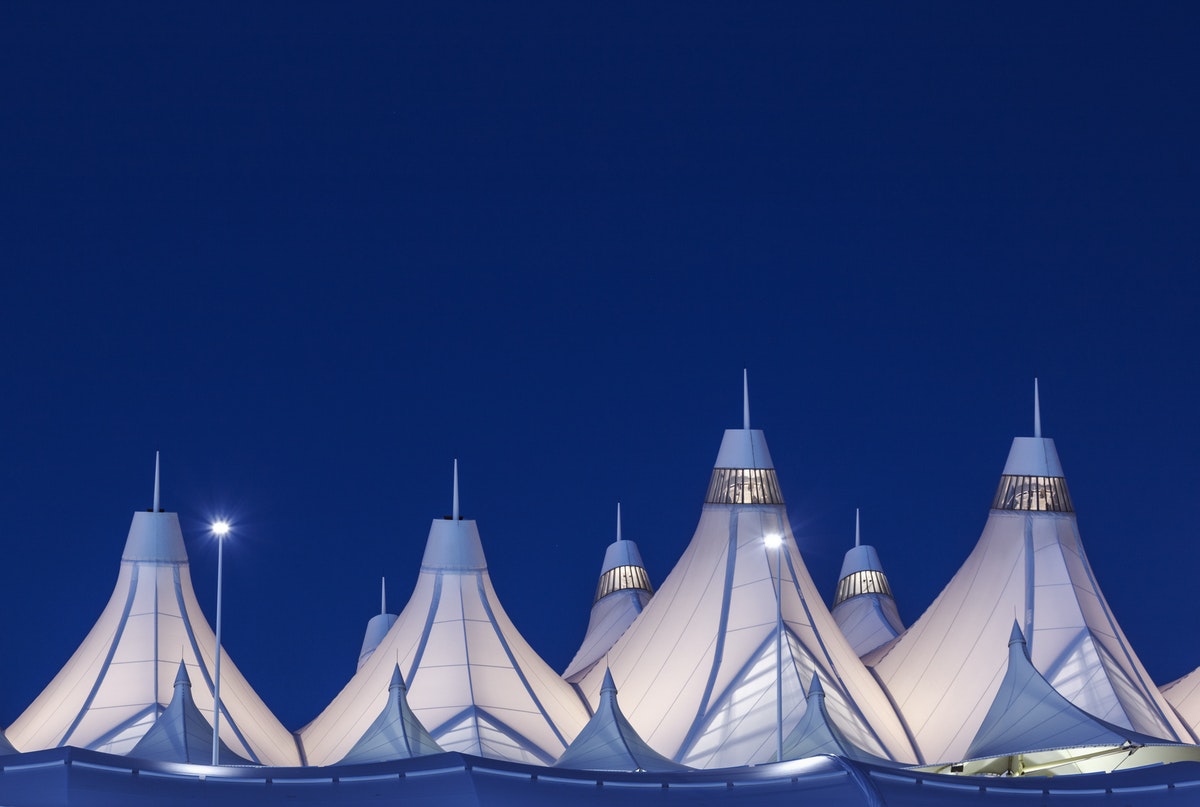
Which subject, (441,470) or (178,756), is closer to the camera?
(178,756)

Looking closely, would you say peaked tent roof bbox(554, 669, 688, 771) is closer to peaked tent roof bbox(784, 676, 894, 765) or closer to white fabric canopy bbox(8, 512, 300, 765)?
peaked tent roof bbox(784, 676, 894, 765)

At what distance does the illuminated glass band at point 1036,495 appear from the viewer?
19219 mm

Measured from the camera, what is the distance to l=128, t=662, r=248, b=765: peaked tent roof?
15484 millimetres

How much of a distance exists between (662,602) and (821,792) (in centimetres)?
743

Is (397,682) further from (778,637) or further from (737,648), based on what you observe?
(737,648)

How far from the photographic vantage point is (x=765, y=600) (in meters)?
18.3

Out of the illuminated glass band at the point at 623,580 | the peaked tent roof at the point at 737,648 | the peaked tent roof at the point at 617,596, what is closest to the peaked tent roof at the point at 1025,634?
the peaked tent roof at the point at 737,648

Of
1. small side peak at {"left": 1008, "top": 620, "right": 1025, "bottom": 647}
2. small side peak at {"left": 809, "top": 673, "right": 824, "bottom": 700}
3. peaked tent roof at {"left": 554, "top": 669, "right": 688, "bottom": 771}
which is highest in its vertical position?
small side peak at {"left": 1008, "top": 620, "right": 1025, "bottom": 647}

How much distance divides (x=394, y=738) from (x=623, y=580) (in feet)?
32.2

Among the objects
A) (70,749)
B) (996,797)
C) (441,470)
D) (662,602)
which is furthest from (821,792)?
(441,470)

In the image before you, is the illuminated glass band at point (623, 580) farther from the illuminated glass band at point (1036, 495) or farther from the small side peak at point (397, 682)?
the small side peak at point (397, 682)

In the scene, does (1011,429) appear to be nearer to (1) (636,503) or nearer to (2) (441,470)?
(1) (636,503)

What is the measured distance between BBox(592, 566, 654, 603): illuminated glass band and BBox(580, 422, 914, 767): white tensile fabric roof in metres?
5.33

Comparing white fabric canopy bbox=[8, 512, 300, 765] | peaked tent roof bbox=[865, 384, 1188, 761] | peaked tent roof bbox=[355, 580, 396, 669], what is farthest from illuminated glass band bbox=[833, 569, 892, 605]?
white fabric canopy bbox=[8, 512, 300, 765]
